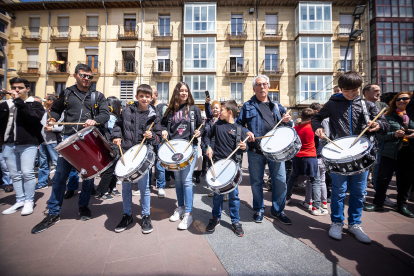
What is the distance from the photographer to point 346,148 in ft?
7.91

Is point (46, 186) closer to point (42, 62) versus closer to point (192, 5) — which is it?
point (192, 5)

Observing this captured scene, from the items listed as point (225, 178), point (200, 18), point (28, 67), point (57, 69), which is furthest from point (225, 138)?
point (28, 67)

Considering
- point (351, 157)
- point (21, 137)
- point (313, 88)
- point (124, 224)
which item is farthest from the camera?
point (313, 88)

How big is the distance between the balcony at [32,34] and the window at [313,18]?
24.0 m

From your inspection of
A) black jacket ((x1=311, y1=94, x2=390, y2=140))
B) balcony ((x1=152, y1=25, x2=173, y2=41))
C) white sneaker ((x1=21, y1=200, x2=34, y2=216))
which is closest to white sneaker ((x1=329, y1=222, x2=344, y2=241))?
black jacket ((x1=311, y1=94, x2=390, y2=140))

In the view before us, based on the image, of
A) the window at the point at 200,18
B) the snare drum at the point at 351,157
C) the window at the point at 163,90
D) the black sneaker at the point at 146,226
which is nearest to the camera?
the snare drum at the point at 351,157

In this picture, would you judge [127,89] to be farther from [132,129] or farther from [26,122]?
[132,129]

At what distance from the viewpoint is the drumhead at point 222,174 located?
243 cm

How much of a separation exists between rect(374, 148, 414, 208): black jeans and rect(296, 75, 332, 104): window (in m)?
15.9

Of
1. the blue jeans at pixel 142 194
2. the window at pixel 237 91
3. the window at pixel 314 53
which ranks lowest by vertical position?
the blue jeans at pixel 142 194

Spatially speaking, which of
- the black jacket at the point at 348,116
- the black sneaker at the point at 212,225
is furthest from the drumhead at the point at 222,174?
the black jacket at the point at 348,116

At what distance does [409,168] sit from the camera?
11.8 ft

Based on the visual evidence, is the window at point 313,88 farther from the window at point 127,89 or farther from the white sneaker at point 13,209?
the white sneaker at point 13,209

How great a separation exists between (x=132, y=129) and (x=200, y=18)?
18.8m
